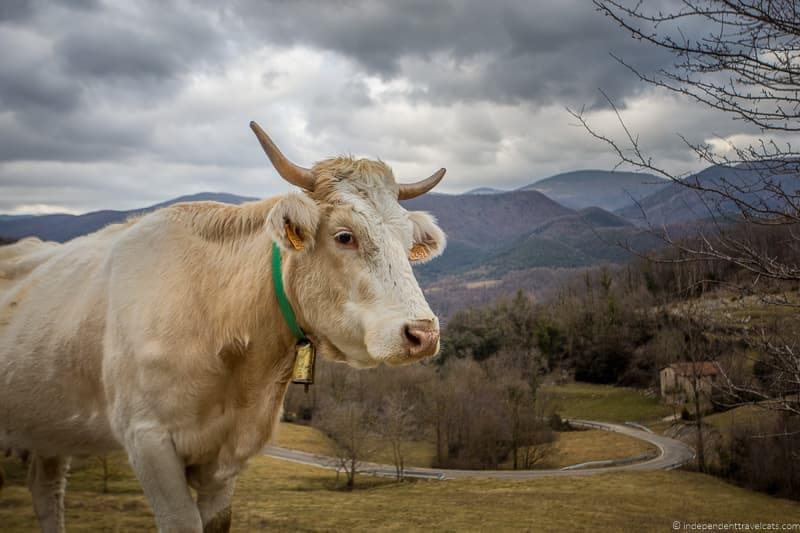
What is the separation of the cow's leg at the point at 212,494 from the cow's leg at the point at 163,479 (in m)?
0.31

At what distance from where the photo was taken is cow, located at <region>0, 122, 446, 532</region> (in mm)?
4199

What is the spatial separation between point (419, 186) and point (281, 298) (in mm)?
1507

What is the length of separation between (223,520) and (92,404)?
1483mm

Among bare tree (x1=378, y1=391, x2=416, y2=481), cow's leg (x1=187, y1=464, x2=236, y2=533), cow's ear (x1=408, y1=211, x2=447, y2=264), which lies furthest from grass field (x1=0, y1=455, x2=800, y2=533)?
cow's ear (x1=408, y1=211, x2=447, y2=264)

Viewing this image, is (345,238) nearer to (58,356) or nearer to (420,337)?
(420,337)

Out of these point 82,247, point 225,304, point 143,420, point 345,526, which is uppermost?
point 82,247

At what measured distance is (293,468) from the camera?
60.3 m

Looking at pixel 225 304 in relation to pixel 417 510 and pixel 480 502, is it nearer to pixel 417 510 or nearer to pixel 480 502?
pixel 417 510

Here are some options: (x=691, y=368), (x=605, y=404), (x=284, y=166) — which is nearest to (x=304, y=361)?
(x=284, y=166)

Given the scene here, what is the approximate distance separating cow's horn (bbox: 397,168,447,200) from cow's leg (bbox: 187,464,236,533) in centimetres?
264

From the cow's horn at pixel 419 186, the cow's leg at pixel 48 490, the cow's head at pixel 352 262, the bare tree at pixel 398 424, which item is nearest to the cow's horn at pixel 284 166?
the cow's head at pixel 352 262

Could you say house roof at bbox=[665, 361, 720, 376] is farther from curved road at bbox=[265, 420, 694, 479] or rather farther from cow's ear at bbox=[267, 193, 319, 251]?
cow's ear at bbox=[267, 193, 319, 251]

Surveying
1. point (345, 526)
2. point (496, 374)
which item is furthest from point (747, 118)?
point (496, 374)

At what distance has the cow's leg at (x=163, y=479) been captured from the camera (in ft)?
14.0
